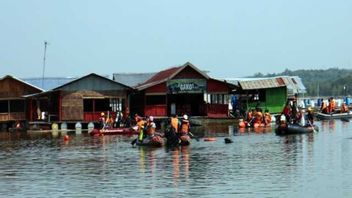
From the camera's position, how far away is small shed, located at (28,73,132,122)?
54.2 m

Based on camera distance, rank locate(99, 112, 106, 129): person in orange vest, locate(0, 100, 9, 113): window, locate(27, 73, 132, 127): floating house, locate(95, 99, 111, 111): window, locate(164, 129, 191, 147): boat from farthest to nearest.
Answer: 1. locate(0, 100, 9, 113): window
2. locate(95, 99, 111, 111): window
3. locate(27, 73, 132, 127): floating house
4. locate(99, 112, 106, 129): person in orange vest
5. locate(164, 129, 191, 147): boat

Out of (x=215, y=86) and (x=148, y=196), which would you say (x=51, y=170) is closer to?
(x=148, y=196)

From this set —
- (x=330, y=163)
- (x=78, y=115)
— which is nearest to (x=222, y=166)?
(x=330, y=163)

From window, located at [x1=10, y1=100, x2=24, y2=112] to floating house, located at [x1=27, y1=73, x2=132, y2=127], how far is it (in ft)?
7.64

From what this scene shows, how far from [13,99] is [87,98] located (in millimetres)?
6998

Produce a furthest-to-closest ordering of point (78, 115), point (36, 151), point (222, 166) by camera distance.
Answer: point (78, 115), point (36, 151), point (222, 166)

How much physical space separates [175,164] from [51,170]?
183 inches

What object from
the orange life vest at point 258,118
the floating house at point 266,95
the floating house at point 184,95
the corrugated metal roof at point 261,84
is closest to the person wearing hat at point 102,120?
the floating house at point 184,95

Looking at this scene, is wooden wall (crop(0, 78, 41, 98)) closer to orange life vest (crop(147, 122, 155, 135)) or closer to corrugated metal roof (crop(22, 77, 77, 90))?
corrugated metal roof (crop(22, 77, 77, 90))

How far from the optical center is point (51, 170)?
25.2 metres

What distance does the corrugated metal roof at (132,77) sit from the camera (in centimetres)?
7006

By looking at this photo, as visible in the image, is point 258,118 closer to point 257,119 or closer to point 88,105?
point 257,119

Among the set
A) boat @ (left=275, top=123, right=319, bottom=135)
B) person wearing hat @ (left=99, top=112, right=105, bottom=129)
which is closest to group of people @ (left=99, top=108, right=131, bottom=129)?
person wearing hat @ (left=99, top=112, right=105, bottom=129)

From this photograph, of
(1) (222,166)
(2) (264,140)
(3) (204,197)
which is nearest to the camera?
(3) (204,197)
